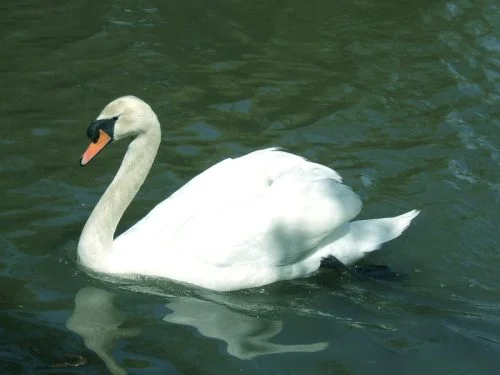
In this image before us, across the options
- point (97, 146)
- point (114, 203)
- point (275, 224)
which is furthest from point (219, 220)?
point (97, 146)

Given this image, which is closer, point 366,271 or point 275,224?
point 275,224

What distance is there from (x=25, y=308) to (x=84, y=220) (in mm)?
1320

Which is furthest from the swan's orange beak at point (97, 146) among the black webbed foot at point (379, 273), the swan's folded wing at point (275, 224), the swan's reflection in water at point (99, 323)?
the black webbed foot at point (379, 273)

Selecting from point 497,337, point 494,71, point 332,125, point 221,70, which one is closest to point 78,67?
point 221,70

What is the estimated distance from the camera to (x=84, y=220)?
7203mm

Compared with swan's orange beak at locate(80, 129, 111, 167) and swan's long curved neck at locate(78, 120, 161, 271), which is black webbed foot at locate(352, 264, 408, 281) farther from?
swan's orange beak at locate(80, 129, 111, 167)

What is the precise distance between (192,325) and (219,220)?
2.49 feet

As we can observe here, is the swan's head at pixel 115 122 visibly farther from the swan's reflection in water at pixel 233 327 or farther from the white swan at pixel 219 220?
the swan's reflection in water at pixel 233 327

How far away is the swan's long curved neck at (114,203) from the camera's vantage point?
21.0ft

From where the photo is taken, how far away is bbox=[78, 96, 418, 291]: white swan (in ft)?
20.7

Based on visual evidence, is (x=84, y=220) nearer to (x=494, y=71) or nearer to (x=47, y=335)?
(x=47, y=335)

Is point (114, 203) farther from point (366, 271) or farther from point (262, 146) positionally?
point (262, 146)

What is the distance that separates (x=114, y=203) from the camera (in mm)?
6590

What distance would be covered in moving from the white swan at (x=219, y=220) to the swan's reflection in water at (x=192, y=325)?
9.3 inches
